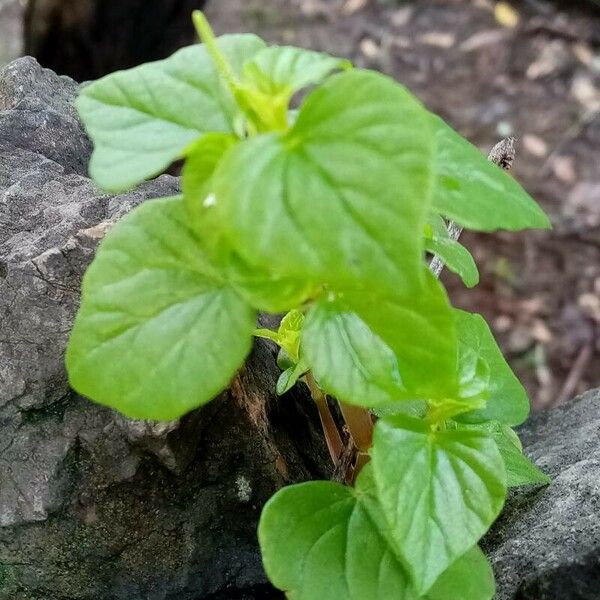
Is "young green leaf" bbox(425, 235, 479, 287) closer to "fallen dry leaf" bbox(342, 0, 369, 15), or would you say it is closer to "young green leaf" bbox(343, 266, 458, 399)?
"young green leaf" bbox(343, 266, 458, 399)

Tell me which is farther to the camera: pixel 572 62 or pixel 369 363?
pixel 572 62

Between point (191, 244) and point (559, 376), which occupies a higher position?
point (191, 244)

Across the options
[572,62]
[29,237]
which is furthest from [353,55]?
[29,237]

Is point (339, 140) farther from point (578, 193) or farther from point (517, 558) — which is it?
point (578, 193)

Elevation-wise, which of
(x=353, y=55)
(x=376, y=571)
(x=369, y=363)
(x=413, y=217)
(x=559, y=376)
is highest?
(x=413, y=217)

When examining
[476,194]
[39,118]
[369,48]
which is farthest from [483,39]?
[476,194]

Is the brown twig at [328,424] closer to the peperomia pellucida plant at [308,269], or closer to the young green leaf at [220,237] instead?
the peperomia pellucida plant at [308,269]

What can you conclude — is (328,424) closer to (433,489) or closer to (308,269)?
(433,489)
